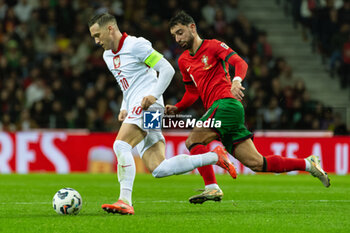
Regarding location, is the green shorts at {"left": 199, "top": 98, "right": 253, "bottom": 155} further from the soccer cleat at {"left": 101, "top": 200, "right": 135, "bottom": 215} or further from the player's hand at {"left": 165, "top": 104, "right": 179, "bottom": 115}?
the soccer cleat at {"left": 101, "top": 200, "right": 135, "bottom": 215}

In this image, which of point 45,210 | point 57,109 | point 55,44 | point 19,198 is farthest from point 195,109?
point 45,210

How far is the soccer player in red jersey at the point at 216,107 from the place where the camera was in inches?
288

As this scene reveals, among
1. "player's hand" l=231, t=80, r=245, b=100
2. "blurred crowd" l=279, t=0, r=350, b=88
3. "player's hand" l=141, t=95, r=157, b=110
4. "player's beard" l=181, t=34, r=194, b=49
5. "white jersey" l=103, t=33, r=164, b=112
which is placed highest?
"blurred crowd" l=279, t=0, r=350, b=88

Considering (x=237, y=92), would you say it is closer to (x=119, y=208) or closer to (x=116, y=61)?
(x=116, y=61)

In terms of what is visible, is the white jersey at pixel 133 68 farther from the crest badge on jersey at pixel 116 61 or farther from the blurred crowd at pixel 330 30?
the blurred crowd at pixel 330 30

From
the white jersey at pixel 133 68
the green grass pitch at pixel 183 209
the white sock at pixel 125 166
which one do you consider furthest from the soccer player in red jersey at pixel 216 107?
the white sock at pixel 125 166

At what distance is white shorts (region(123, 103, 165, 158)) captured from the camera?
267 inches

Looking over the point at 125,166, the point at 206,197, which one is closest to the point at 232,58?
the point at 206,197

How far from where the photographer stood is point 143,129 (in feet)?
22.5

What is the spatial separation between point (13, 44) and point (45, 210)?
35.3 feet

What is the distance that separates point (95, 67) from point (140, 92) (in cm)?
1040

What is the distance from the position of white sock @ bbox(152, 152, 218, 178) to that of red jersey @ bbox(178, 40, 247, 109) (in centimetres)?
73

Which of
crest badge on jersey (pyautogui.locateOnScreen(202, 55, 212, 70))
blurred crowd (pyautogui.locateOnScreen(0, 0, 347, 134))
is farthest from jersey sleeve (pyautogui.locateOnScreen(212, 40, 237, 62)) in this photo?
blurred crowd (pyautogui.locateOnScreen(0, 0, 347, 134))

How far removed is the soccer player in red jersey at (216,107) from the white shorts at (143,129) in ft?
1.67
